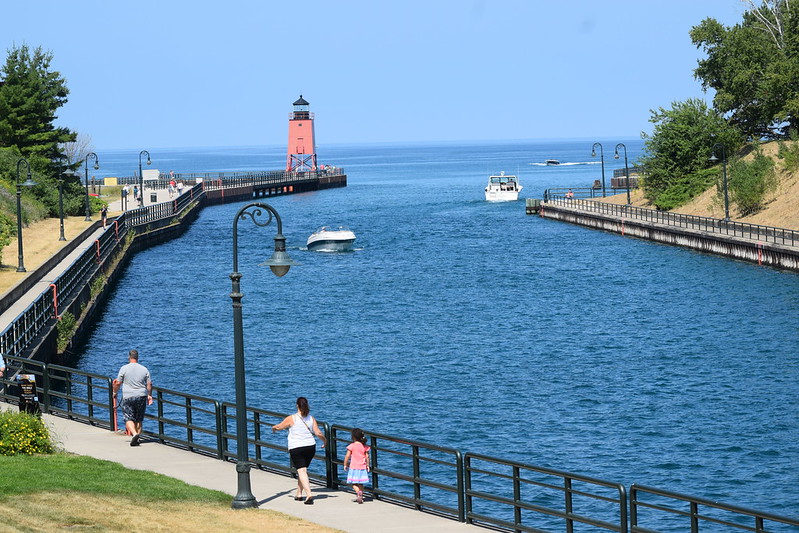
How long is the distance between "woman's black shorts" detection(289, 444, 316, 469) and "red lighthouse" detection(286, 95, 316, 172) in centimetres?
17234

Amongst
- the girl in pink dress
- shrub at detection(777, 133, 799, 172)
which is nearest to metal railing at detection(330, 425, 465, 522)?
the girl in pink dress

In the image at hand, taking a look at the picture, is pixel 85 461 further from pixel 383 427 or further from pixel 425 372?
pixel 425 372

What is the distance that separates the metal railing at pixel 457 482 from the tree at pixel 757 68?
233 feet

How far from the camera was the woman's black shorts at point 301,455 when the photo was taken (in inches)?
752

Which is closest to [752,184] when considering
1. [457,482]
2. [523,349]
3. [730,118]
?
[730,118]

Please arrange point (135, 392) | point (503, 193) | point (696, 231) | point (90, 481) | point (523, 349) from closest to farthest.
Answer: point (90, 481) < point (135, 392) < point (523, 349) < point (696, 231) < point (503, 193)

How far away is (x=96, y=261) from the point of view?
67312mm

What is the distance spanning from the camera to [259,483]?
66.8ft

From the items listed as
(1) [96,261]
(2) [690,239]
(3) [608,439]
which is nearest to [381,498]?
(3) [608,439]

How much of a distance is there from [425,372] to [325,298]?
23904mm

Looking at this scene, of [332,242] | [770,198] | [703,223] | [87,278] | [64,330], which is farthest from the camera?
[332,242]

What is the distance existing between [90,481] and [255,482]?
112 inches

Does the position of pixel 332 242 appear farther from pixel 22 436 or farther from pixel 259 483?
pixel 259 483

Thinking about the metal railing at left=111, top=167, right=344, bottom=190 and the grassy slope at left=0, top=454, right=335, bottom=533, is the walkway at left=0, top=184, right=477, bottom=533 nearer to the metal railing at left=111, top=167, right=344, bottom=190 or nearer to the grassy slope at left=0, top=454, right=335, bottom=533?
the grassy slope at left=0, top=454, right=335, bottom=533
